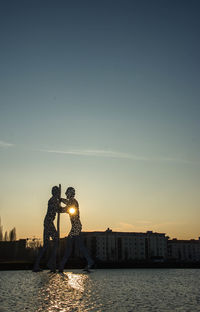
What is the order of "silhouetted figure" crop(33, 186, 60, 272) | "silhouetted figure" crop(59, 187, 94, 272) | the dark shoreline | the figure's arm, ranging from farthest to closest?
the dark shoreline
the figure's arm
"silhouetted figure" crop(33, 186, 60, 272)
"silhouetted figure" crop(59, 187, 94, 272)

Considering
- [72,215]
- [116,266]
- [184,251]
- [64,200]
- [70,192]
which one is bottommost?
[116,266]

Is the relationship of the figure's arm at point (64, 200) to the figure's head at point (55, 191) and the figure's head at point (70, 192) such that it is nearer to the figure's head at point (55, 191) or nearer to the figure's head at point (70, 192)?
the figure's head at point (70, 192)

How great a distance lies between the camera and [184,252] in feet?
392

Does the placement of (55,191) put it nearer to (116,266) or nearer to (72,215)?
(72,215)

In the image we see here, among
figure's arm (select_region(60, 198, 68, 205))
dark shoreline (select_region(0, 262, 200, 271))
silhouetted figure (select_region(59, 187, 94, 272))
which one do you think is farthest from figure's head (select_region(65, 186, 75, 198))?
dark shoreline (select_region(0, 262, 200, 271))

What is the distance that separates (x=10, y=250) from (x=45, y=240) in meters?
54.7

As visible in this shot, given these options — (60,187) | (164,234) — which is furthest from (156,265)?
(60,187)

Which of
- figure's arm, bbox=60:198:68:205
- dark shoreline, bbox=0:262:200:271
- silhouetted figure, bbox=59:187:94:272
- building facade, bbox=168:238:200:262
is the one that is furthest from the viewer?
building facade, bbox=168:238:200:262

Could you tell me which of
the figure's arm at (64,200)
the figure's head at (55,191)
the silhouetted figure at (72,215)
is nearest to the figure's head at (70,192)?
the silhouetted figure at (72,215)

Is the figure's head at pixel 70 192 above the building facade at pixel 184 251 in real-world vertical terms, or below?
above

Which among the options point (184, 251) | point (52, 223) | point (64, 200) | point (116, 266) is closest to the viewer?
point (64, 200)

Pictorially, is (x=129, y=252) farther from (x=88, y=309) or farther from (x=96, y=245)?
(x=88, y=309)

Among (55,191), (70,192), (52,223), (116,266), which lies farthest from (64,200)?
(116,266)

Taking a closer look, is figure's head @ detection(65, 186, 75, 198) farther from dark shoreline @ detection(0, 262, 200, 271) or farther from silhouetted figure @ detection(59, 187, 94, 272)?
dark shoreline @ detection(0, 262, 200, 271)
